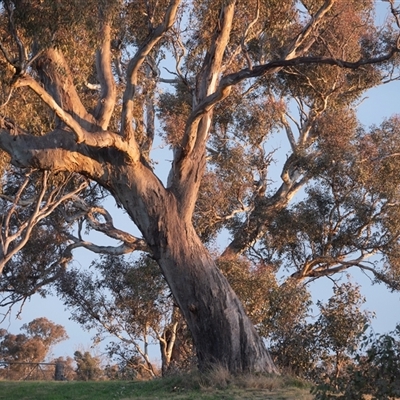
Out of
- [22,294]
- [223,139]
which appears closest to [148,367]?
[22,294]

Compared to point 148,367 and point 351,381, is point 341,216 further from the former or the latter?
point 351,381

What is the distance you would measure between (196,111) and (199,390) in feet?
14.4

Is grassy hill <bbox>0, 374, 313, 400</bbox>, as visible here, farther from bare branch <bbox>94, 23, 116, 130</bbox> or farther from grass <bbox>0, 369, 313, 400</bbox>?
bare branch <bbox>94, 23, 116, 130</bbox>

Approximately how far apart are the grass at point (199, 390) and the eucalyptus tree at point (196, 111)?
70 cm

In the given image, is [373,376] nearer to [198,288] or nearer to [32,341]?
[198,288]

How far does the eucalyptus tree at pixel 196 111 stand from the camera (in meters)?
12.6

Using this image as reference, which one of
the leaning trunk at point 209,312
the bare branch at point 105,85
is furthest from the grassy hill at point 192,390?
the bare branch at point 105,85

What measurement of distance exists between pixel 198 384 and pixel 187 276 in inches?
68.5

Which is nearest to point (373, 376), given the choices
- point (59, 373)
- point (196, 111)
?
point (196, 111)

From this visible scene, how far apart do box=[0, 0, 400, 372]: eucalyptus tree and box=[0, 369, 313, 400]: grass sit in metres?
0.70

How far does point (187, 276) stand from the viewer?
501 inches

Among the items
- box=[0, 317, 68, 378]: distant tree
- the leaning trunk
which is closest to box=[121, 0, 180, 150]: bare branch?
the leaning trunk

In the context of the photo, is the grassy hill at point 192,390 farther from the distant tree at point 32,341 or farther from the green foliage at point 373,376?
the distant tree at point 32,341

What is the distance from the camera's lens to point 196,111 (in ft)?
43.4
